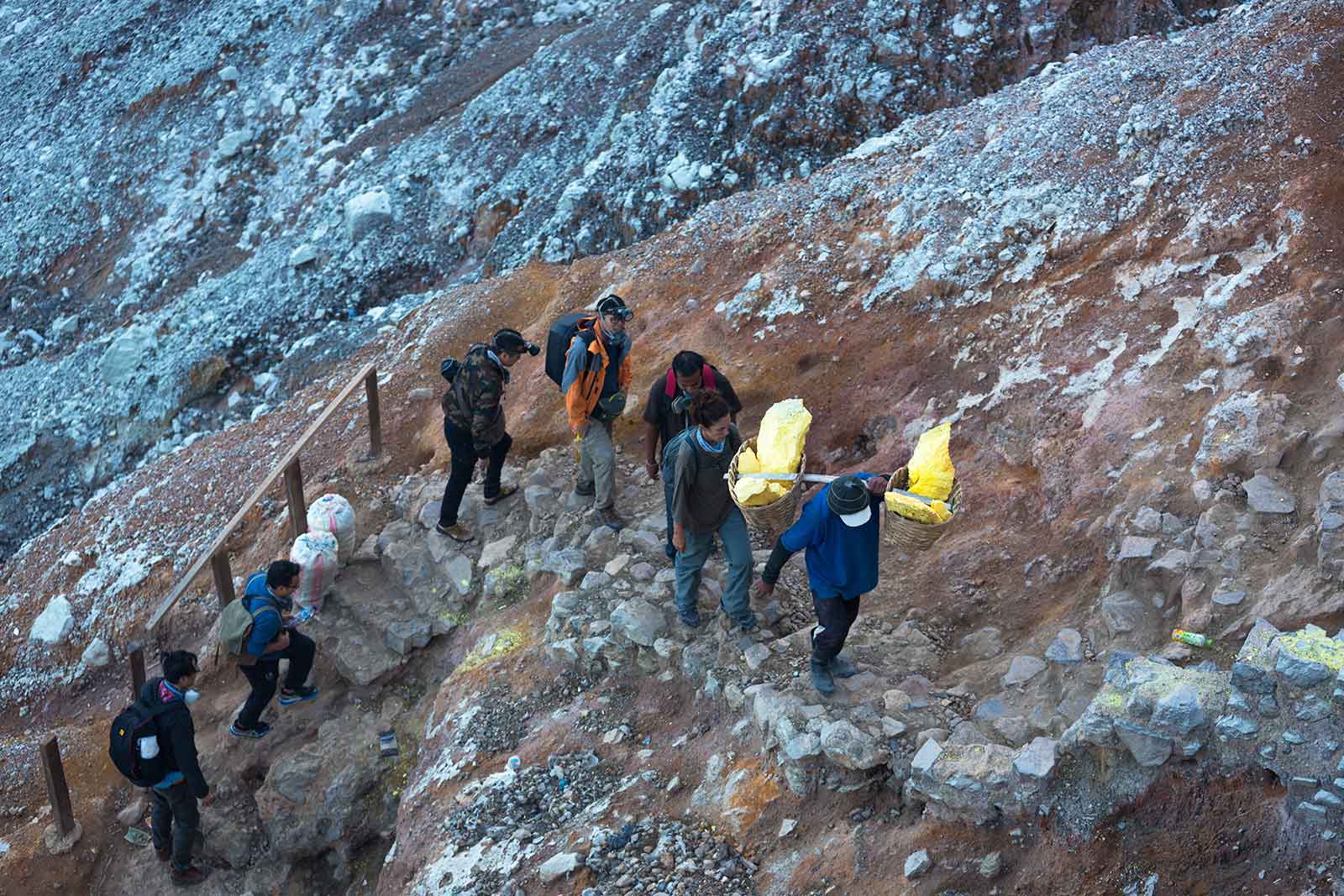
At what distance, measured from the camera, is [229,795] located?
670cm

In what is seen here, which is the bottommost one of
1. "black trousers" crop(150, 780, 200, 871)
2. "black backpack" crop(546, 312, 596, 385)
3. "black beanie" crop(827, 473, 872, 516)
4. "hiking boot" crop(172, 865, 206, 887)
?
"hiking boot" crop(172, 865, 206, 887)

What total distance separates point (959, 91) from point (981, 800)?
9292 mm

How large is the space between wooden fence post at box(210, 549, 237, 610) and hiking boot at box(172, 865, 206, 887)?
5.36ft

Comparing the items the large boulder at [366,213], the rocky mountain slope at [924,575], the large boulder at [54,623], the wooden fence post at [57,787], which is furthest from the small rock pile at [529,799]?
the large boulder at [366,213]

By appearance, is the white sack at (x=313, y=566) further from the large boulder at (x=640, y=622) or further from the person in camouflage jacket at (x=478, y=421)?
the large boulder at (x=640, y=622)

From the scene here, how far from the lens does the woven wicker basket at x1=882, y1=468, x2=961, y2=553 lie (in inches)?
179

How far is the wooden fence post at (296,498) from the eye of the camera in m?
7.48

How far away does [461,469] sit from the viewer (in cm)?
703

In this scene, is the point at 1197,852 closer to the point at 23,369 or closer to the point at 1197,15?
the point at 1197,15

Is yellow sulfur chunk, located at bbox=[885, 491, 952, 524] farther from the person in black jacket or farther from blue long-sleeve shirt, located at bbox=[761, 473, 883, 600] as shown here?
the person in black jacket

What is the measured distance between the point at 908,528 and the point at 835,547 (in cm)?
32

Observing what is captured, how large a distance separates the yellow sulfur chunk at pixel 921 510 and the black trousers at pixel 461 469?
10.7 ft

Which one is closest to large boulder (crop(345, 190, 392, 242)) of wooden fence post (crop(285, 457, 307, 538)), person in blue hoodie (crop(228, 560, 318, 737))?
wooden fence post (crop(285, 457, 307, 538))

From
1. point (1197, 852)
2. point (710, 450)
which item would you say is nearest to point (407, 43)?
point (710, 450)
